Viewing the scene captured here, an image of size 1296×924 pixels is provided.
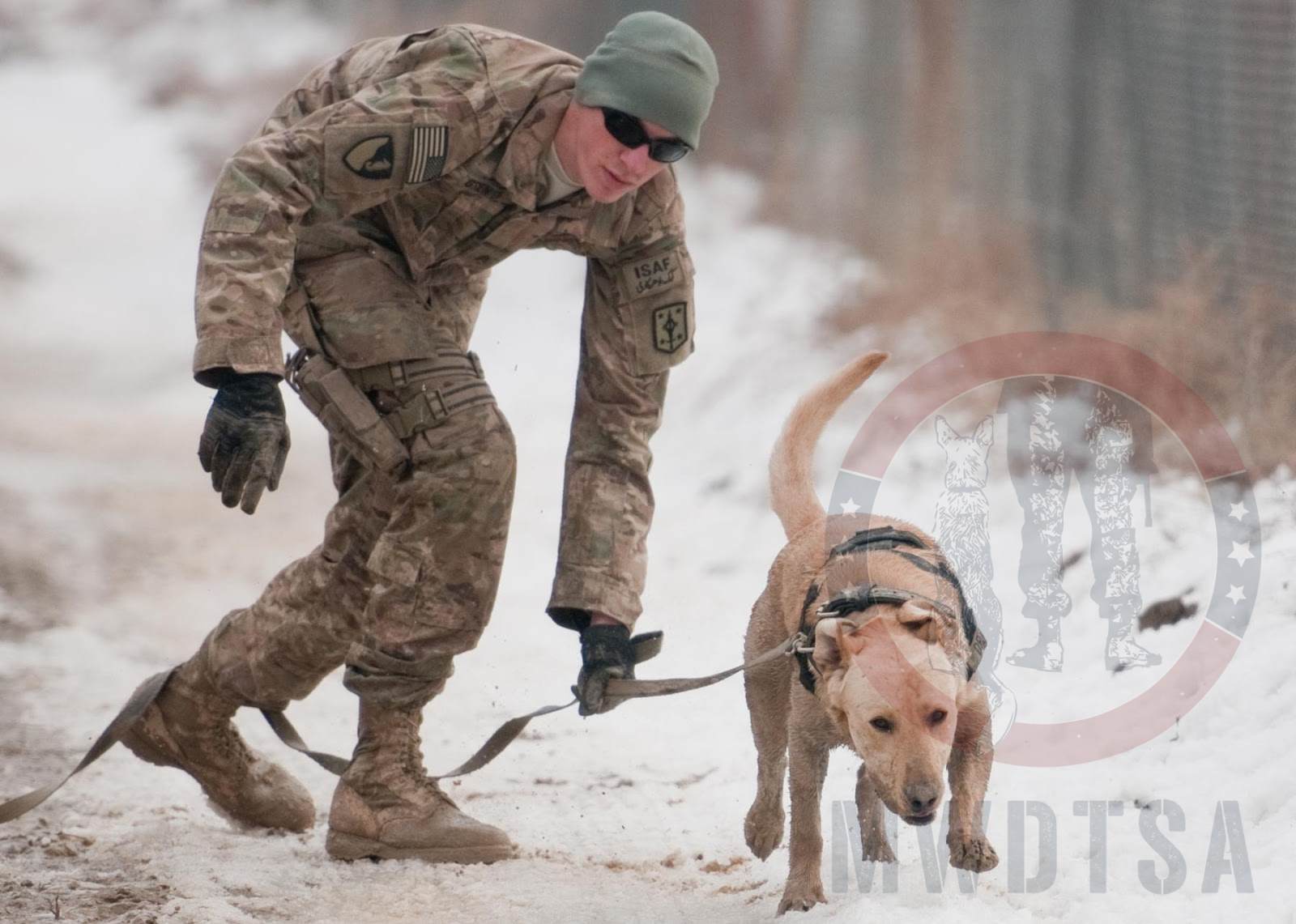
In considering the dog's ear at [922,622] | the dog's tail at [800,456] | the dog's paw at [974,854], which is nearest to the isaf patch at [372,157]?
the dog's tail at [800,456]

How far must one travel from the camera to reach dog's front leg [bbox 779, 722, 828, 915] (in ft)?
10.6

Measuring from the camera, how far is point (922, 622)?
2973mm

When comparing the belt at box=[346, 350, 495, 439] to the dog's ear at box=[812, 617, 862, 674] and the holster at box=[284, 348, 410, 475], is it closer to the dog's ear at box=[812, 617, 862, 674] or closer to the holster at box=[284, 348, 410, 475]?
the holster at box=[284, 348, 410, 475]

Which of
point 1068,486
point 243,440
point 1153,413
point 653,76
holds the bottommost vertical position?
point 243,440

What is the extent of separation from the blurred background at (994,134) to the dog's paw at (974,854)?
2.87 metres

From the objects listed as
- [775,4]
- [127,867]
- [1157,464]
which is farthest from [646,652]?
[775,4]

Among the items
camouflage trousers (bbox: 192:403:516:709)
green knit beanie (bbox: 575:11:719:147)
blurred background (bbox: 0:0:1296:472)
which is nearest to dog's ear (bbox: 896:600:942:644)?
camouflage trousers (bbox: 192:403:516:709)

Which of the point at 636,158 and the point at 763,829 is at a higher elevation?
the point at 636,158

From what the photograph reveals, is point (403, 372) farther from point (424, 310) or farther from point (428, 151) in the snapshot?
point (428, 151)

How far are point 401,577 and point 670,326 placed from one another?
2.88 ft

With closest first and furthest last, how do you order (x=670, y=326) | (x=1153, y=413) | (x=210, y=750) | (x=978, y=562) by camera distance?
1. (x=670, y=326)
2. (x=210, y=750)
3. (x=978, y=562)
4. (x=1153, y=413)

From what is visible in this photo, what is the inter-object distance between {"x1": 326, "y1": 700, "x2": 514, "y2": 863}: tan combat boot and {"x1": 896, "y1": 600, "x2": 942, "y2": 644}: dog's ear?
49.8 inches

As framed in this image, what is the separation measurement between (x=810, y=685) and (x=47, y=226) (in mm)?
8981

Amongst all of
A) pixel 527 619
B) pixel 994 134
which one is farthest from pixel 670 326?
pixel 994 134
